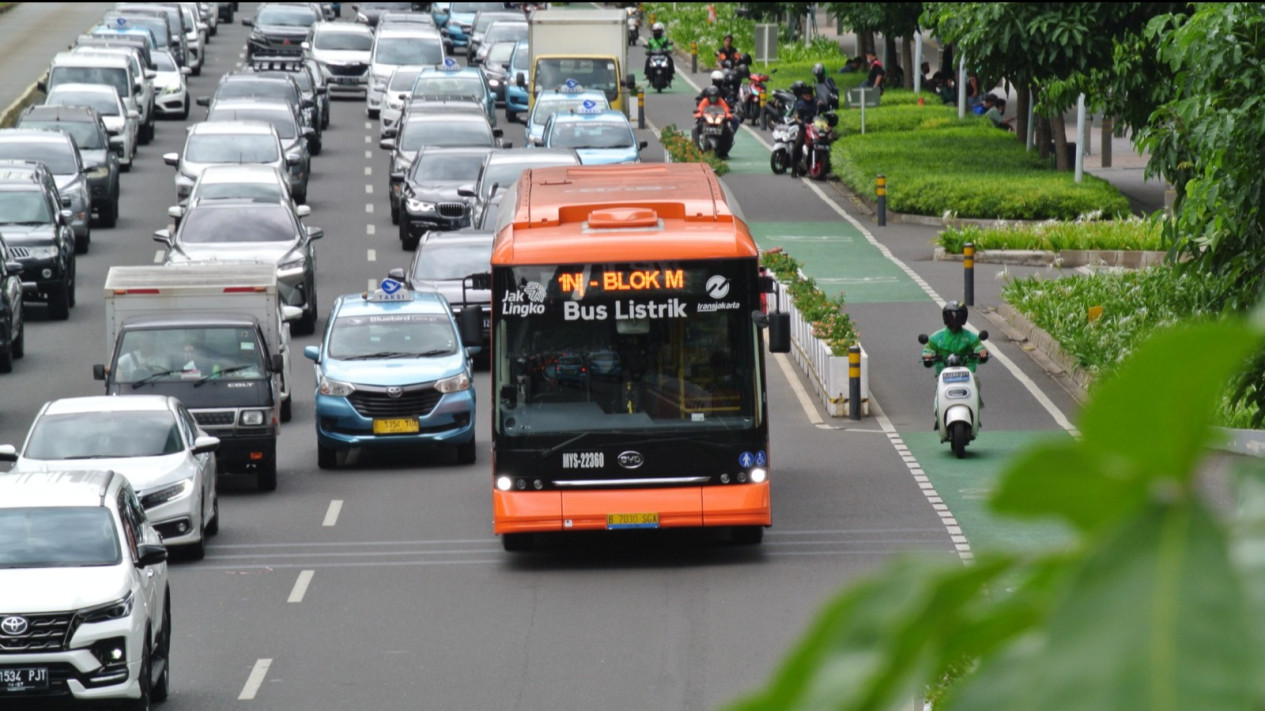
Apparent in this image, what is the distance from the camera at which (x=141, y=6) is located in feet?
216

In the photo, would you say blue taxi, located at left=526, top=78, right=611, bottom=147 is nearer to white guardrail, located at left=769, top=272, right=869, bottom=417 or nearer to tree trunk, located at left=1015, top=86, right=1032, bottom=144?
tree trunk, located at left=1015, top=86, right=1032, bottom=144

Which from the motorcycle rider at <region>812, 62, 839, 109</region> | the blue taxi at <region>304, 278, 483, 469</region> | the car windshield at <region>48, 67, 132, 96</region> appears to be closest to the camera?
the blue taxi at <region>304, 278, 483, 469</region>

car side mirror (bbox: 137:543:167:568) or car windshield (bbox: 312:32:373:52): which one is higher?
car windshield (bbox: 312:32:373:52)

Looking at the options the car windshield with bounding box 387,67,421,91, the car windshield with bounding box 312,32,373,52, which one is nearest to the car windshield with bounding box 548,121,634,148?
the car windshield with bounding box 387,67,421,91

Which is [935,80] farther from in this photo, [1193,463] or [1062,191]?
[1193,463]

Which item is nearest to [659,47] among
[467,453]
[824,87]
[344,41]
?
[344,41]

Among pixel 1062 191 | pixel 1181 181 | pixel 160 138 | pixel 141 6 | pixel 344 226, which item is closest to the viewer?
pixel 1181 181

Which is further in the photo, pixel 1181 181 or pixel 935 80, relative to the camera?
pixel 935 80

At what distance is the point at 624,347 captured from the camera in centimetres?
1703

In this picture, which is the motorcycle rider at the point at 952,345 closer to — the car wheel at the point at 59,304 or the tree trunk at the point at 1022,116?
the car wheel at the point at 59,304

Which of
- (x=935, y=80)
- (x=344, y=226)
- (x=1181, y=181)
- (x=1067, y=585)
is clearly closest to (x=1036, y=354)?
(x=1181, y=181)

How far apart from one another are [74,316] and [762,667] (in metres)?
20.7

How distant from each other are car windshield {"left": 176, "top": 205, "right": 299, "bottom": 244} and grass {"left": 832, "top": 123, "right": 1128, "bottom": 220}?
12710 mm

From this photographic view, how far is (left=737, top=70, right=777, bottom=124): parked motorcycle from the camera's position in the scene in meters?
55.1
